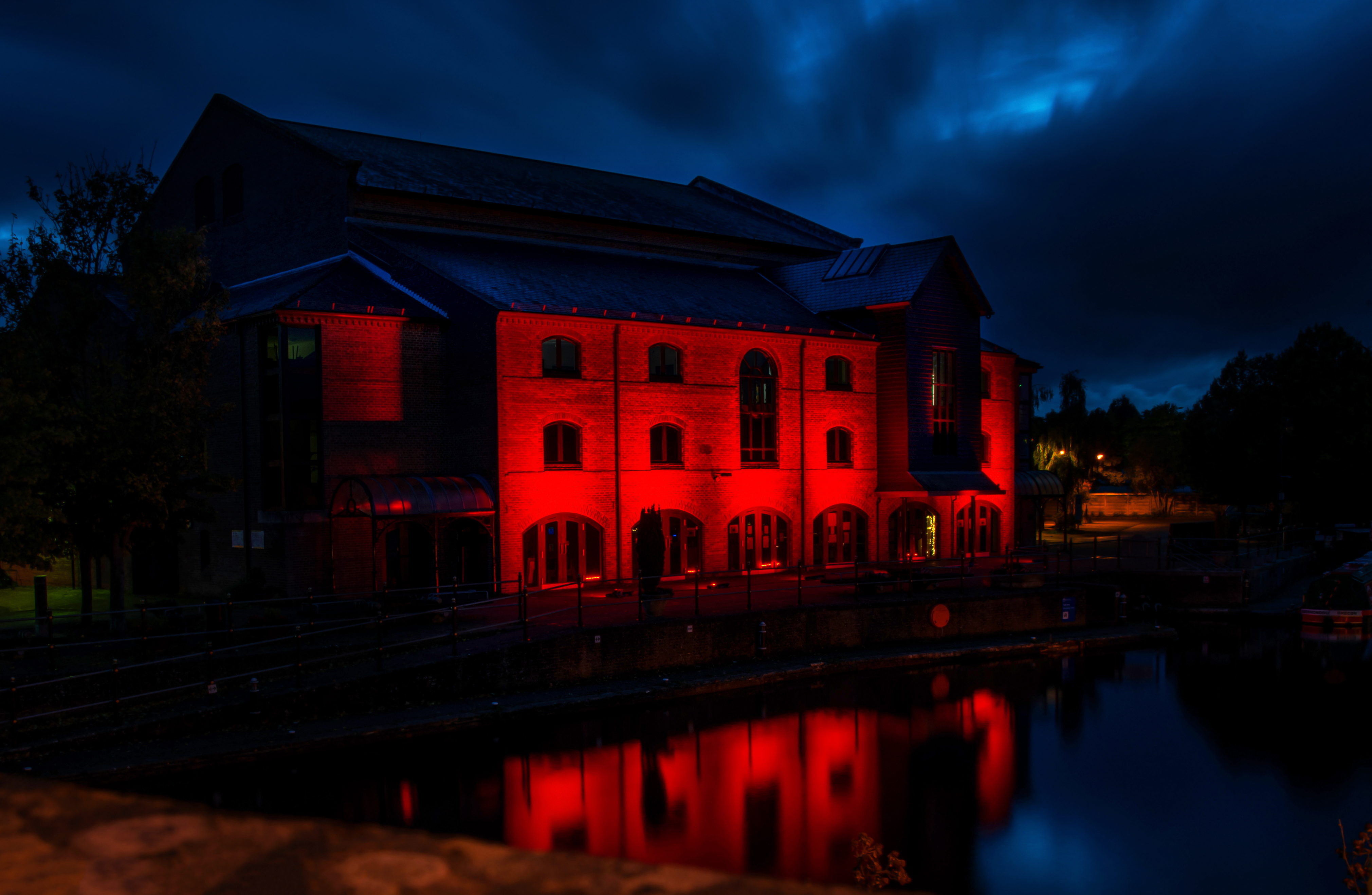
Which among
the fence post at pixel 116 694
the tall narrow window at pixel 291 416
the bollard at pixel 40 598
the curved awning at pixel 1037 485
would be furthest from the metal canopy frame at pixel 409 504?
the curved awning at pixel 1037 485

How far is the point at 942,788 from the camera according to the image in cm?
1766

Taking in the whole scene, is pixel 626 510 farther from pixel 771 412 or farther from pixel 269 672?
pixel 269 672

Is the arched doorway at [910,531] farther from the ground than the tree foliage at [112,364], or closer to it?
closer to it

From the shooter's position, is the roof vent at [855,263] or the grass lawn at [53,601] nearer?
the grass lawn at [53,601]

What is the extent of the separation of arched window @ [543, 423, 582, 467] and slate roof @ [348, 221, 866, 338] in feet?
10.9

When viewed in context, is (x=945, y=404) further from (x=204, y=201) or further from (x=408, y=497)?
(x=204, y=201)

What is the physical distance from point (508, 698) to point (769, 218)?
29938mm

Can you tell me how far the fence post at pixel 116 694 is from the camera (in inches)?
630

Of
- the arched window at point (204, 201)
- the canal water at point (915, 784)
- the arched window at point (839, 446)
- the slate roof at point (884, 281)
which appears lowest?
the canal water at point (915, 784)

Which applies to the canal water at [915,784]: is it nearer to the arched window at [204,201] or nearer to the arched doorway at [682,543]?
the arched doorway at [682,543]

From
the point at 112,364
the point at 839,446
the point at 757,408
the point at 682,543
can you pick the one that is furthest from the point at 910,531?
the point at 112,364

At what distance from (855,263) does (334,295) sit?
1930 cm

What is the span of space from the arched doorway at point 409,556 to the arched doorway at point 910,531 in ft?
55.1

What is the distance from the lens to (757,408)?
3306cm
